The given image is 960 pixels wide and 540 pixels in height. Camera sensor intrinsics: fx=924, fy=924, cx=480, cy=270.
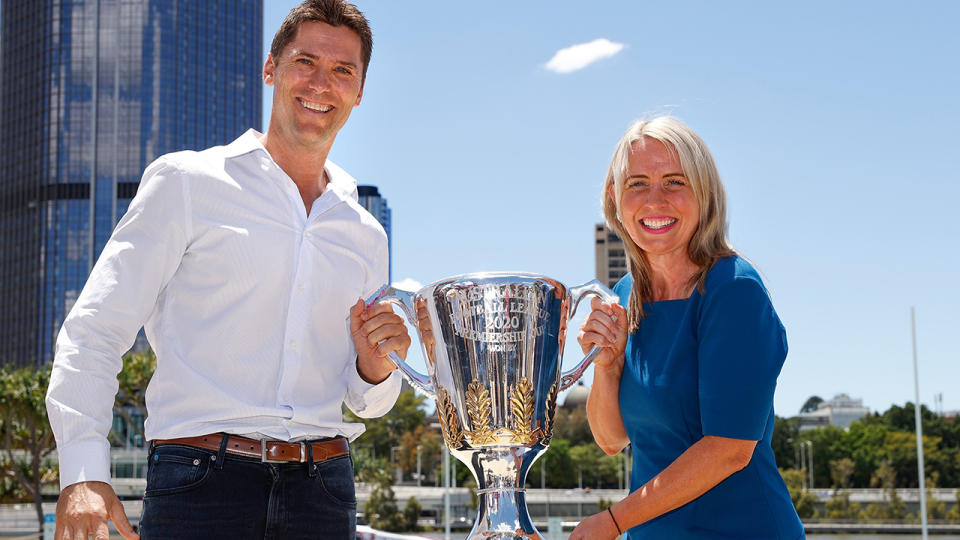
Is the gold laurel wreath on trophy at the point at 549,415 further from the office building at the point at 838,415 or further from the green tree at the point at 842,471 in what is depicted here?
the office building at the point at 838,415

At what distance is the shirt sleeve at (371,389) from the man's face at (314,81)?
1.33 ft

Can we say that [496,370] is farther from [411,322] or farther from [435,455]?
[435,455]

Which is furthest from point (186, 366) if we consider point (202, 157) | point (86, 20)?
point (86, 20)

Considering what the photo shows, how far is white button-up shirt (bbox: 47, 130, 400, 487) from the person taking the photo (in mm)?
2184

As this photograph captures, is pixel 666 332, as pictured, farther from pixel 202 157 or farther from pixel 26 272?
pixel 26 272

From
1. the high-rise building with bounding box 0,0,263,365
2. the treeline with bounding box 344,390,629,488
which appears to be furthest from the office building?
the high-rise building with bounding box 0,0,263,365

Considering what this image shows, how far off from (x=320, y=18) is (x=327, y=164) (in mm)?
457

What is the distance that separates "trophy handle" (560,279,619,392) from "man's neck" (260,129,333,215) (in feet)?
2.86

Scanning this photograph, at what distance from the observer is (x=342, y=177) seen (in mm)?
2779

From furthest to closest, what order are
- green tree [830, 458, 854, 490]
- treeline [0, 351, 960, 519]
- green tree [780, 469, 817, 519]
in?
1. green tree [830, 458, 854, 490]
2. treeline [0, 351, 960, 519]
3. green tree [780, 469, 817, 519]

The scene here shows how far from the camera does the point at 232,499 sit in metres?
2.23

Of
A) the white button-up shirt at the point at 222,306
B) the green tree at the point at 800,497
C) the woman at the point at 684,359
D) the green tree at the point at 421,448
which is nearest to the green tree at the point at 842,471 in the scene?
the green tree at the point at 800,497

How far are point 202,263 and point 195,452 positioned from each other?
0.47 meters

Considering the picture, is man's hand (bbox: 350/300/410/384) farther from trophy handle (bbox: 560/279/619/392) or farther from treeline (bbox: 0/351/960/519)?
treeline (bbox: 0/351/960/519)
